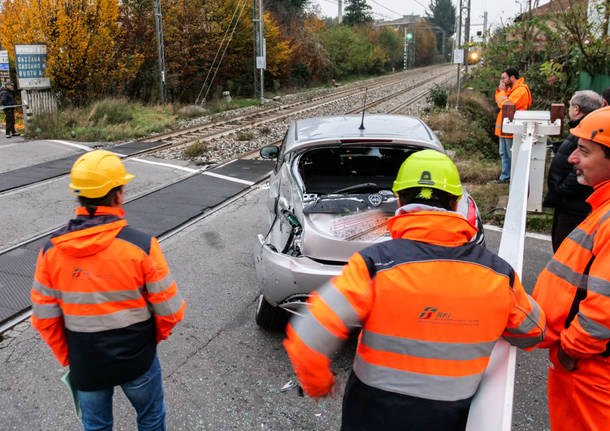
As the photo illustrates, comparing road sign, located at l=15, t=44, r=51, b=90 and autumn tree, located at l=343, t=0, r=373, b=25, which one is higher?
autumn tree, located at l=343, t=0, r=373, b=25

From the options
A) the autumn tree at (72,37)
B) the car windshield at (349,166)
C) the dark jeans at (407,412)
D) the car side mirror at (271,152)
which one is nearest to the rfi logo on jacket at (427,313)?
the dark jeans at (407,412)

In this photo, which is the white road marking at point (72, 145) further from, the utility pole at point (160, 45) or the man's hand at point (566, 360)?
the man's hand at point (566, 360)

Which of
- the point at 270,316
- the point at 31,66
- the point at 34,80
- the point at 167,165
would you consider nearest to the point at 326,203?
the point at 270,316

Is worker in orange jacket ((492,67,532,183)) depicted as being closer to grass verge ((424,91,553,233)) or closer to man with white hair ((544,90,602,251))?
grass verge ((424,91,553,233))

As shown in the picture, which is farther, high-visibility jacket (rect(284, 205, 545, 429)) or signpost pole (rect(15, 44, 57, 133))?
signpost pole (rect(15, 44, 57, 133))

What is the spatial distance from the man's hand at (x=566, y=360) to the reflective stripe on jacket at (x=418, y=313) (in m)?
0.44

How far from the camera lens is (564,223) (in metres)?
4.39

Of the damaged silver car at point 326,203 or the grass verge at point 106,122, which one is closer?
the damaged silver car at point 326,203

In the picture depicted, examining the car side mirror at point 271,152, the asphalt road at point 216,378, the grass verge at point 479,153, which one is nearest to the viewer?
the asphalt road at point 216,378

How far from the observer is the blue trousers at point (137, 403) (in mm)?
2693

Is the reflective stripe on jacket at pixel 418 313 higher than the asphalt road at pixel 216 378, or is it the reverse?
the reflective stripe on jacket at pixel 418 313

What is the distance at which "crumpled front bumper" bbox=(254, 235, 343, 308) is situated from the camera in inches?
151

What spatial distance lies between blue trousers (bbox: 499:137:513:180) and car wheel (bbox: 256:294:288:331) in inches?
247

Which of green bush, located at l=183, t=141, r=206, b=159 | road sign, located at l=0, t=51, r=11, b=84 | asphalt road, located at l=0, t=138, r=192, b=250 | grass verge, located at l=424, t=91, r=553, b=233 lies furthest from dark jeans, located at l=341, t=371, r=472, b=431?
road sign, located at l=0, t=51, r=11, b=84
